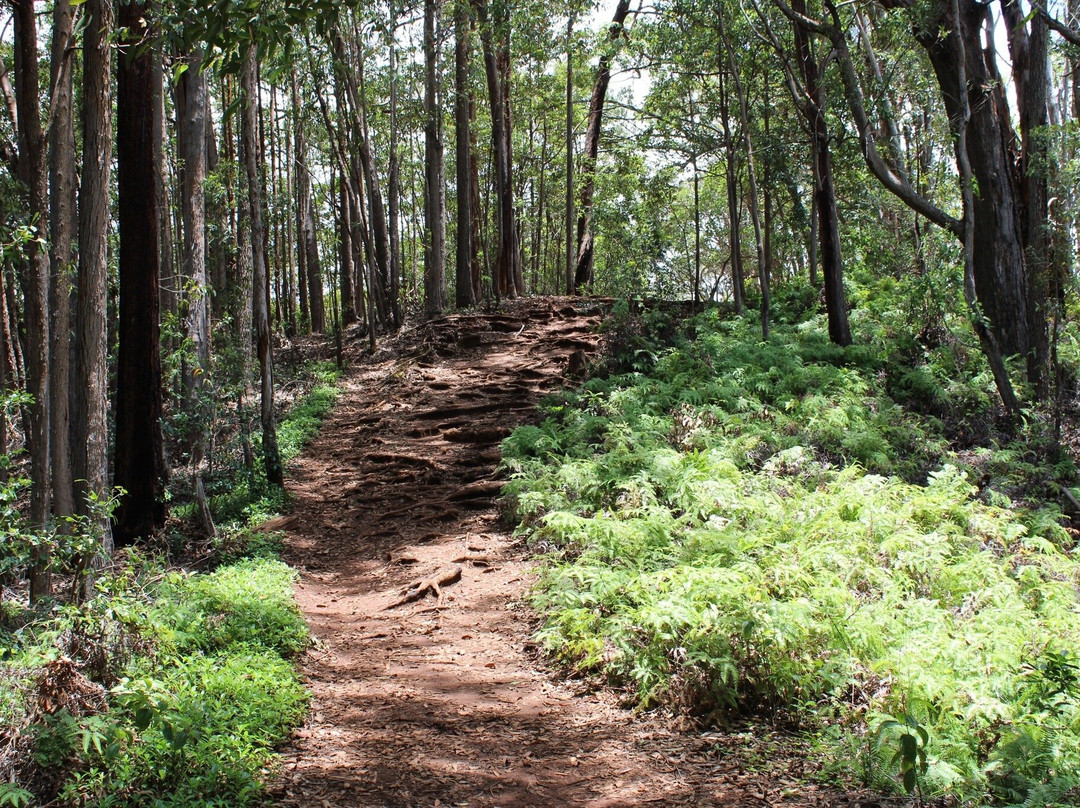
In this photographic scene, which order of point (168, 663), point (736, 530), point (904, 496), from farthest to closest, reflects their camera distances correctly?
point (904, 496)
point (736, 530)
point (168, 663)

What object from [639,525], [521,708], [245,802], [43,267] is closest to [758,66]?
[639,525]

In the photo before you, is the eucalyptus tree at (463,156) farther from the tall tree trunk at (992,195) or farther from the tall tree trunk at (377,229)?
the tall tree trunk at (992,195)

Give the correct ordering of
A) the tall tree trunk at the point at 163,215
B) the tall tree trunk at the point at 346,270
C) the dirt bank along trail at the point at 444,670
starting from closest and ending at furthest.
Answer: the dirt bank along trail at the point at 444,670 < the tall tree trunk at the point at 163,215 < the tall tree trunk at the point at 346,270

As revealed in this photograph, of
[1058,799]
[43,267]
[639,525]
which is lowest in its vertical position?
[1058,799]

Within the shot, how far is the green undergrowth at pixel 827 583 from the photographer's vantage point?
3824mm

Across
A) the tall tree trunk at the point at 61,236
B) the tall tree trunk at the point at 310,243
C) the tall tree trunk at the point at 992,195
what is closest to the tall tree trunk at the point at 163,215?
the tall tree trunk at the point at 61,236

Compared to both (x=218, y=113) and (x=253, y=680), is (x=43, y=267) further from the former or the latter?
(x=218, y=113)

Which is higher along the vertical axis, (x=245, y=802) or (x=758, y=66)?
(x=758, y=66)

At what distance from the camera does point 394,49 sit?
63.4 feet

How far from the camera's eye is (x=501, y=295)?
21172 millimetres

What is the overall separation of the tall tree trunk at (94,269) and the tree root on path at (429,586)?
8.36 feet

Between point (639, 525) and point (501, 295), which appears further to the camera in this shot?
point (501, 295)

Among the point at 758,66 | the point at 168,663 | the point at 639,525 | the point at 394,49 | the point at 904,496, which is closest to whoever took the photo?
the point at 168,663

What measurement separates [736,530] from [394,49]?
17.1 meters
